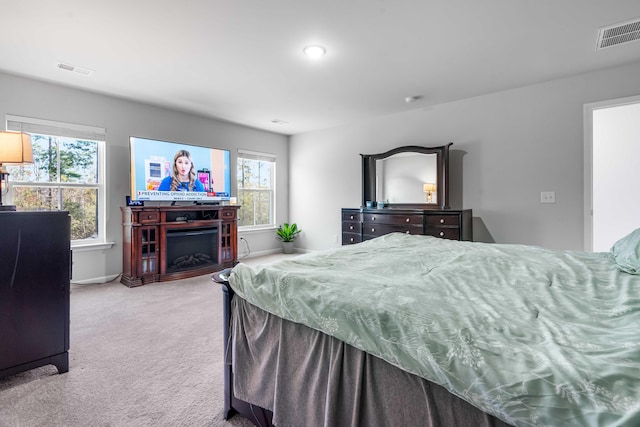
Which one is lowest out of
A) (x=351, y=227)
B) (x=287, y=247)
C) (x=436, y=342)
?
(x=287, y=247)

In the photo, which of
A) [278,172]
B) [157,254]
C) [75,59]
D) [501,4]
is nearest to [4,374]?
[157,254]

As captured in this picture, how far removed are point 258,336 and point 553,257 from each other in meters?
1.76

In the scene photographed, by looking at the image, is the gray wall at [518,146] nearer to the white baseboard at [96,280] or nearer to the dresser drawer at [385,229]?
the dresser drawer at [385,229]

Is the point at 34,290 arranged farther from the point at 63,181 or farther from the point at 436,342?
the point at 63,181


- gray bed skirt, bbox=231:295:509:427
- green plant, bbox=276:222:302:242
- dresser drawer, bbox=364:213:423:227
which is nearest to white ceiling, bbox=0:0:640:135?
dresser drawer, bbox=364:213:423:227

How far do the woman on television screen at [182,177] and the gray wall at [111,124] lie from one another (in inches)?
18.2

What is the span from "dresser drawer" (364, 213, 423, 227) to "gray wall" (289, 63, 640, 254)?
696 mm

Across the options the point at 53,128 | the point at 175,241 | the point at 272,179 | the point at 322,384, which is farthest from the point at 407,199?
the point at 53,128

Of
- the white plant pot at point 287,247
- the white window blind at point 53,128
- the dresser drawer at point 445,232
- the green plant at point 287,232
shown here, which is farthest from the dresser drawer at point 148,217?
the dresser drawer at point 445,232

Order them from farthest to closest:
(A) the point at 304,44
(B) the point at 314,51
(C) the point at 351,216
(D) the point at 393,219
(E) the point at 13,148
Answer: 1. (C) the point at 351,216
2. (D) the point at 393,219
3. (B) the point at 314,51
4. (A) the point at 304,44
5. (E) the point at 13,148

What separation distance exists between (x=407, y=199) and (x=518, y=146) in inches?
61.8

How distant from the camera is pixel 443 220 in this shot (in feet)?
13.1

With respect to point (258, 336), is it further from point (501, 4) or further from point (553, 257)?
point (501, 4)

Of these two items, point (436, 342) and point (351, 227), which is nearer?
point (436, 342)
